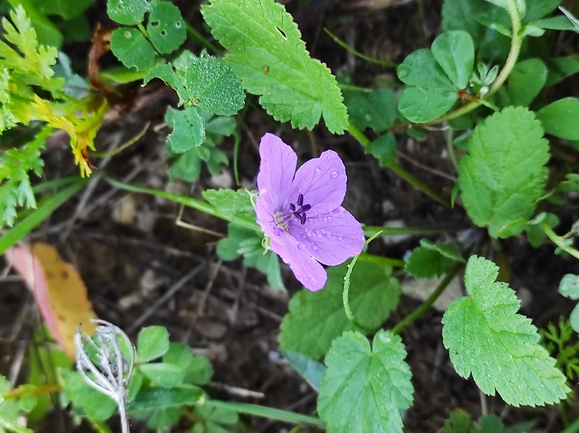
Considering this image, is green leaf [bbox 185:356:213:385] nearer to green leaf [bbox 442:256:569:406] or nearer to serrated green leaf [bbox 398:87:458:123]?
green leaf [bbox 442:256:569:406]

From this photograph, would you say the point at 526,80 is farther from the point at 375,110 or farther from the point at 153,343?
the point at 153,343

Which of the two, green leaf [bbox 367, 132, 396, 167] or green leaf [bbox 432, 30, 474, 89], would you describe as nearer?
green leaf [bbox 432, 30, 474, 89]

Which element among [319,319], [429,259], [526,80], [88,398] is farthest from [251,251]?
[526,80]

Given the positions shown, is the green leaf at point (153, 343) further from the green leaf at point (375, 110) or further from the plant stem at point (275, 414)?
the green leaf at point (375, 110)

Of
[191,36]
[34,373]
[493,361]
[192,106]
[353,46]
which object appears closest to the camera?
[493,361]

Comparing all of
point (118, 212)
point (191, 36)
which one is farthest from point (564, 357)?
point (118, 212)

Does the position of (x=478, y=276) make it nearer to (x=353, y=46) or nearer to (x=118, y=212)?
(x=353, y=46)

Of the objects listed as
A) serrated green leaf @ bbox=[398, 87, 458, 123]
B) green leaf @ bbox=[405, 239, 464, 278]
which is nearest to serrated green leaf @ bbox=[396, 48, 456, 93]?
serrated green leaf @ bbox=[398, 87, 458, 123]
